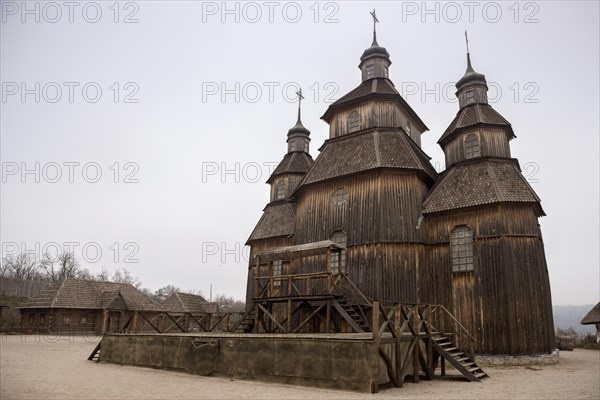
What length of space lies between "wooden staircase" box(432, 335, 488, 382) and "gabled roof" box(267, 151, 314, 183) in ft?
58.6

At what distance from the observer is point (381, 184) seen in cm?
2009

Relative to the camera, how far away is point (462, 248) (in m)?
18.9

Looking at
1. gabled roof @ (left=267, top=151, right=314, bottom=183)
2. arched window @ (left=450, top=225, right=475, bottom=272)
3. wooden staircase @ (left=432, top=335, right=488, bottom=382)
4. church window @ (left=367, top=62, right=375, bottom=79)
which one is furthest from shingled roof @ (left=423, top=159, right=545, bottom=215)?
gabled roof @ (left=267, top=151, right=314, bottom=183)

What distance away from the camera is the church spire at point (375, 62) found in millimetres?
24906

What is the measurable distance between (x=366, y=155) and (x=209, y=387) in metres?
13.8

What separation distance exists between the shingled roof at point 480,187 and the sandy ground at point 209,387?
727 centimetres

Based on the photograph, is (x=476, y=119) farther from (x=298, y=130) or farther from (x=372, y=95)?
(x=298, y=130)

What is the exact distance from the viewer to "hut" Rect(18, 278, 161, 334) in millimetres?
38375

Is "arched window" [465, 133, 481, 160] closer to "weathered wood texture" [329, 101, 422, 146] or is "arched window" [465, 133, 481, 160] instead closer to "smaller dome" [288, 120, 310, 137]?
"weathered wood texture" [329, 101, 422, 146]

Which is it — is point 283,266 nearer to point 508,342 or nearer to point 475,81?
point 508,342

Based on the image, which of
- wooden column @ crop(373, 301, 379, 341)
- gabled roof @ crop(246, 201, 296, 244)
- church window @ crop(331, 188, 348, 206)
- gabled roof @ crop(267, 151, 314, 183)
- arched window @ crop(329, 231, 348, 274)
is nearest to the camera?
wooden column @ crop(373, 301, 379, 341)

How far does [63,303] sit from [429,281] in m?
34.4

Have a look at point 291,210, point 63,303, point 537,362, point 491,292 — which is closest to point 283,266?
point 291,210

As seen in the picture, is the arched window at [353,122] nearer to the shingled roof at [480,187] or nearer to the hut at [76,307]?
the shingled roof at [480,187]
